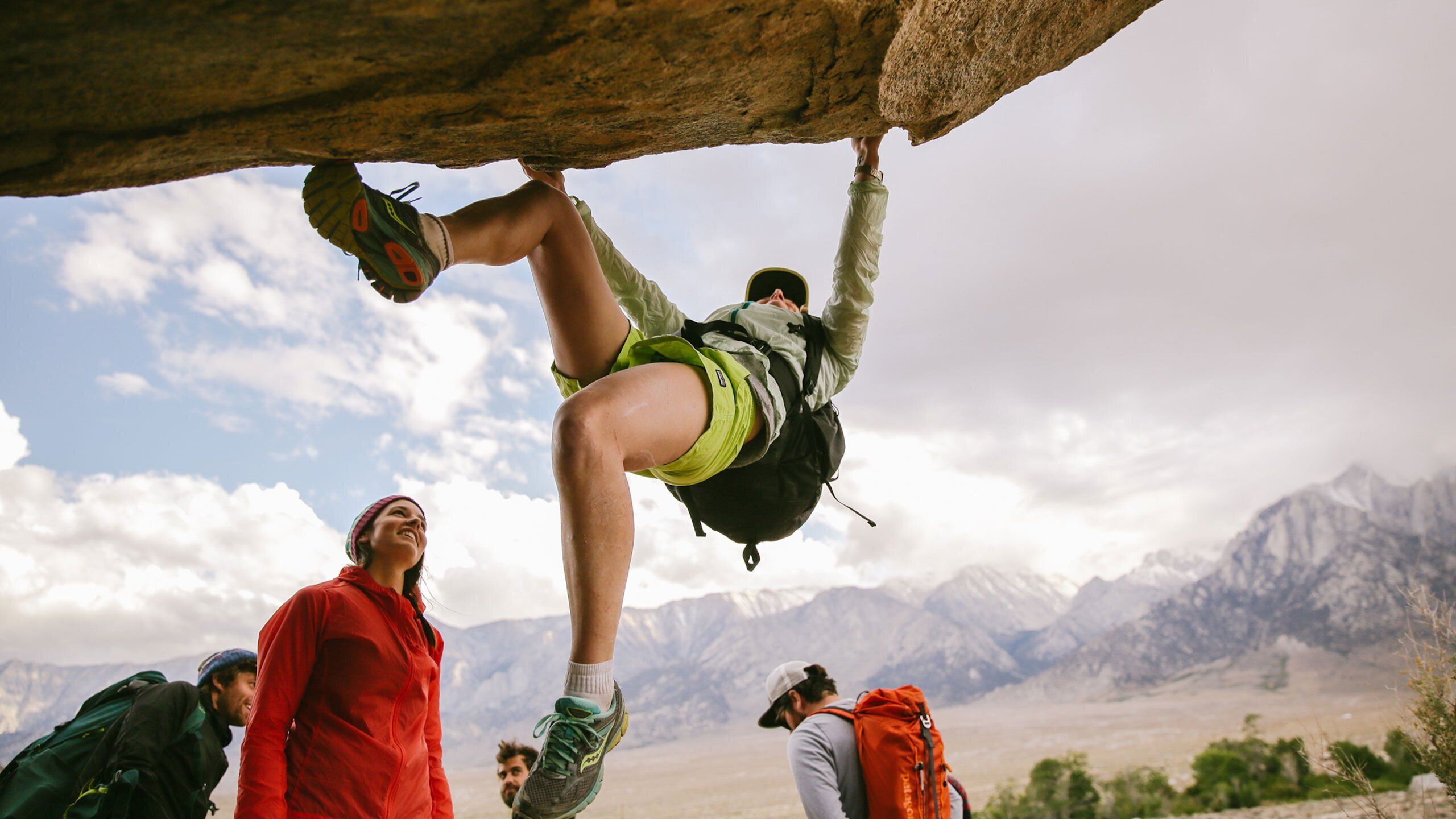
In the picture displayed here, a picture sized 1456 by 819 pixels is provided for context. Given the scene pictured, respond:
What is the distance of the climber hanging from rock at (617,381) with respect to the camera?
227cm

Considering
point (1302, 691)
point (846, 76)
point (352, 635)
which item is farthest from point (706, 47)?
point (1302, 691)

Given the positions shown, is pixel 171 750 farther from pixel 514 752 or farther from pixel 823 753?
pixel 823 753

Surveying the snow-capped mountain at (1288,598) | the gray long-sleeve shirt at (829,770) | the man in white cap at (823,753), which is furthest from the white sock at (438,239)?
the snow-capped mountain at (1288,598)

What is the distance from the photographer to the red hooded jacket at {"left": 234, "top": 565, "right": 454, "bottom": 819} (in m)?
2.86

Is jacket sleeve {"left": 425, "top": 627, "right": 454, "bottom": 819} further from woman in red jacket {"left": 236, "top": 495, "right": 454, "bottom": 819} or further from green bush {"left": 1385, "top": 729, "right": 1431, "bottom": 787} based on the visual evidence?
green bush {"left": 1385, "top": 729, "right": 1431, "bottom": 787}

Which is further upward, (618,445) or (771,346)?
(771,346)

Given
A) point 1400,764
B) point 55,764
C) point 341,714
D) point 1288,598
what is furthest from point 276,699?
point 1288,598

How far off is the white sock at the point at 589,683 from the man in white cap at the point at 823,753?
2271 mm

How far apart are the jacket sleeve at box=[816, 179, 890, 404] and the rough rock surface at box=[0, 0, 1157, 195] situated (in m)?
0.93

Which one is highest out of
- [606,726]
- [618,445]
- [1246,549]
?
[1246,549]

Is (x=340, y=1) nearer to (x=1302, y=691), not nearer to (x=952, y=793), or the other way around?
(x=952, y=793)

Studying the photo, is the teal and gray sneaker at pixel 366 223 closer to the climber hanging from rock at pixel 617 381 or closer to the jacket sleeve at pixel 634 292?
the climber hanging from rock at pixel 617 381

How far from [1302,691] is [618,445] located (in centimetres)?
10824

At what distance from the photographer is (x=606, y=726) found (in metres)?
2.27
